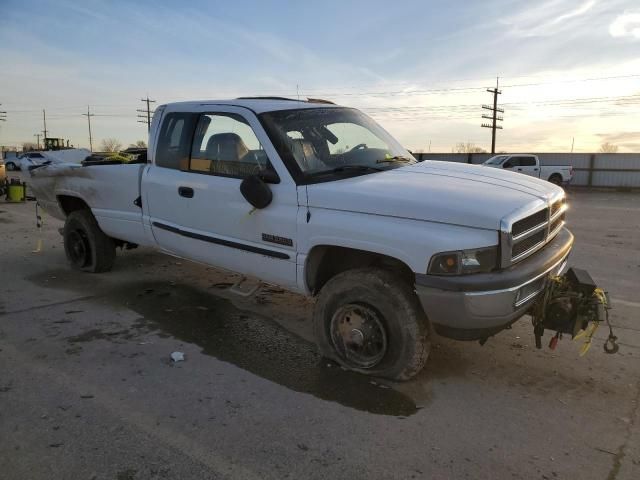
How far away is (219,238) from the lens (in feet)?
13.7

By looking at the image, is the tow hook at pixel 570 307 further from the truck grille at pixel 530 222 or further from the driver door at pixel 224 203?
the driver door at pixel 224 203

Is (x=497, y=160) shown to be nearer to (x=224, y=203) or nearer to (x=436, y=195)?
(x=224, y=203)

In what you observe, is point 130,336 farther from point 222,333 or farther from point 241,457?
point 241,457

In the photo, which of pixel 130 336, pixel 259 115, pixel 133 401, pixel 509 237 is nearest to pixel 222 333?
pixel 130 336

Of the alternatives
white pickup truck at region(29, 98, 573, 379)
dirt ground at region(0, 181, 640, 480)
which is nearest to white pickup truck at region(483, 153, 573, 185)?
dirt ground at region(0, 181, 640, 480)

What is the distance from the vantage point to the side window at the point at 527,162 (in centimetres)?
2627

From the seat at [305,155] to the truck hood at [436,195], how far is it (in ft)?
0.87

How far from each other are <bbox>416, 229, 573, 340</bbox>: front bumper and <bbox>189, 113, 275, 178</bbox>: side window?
153 centimetres

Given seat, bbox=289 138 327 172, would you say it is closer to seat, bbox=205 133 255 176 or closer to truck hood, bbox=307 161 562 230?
truck hood, bbox=307 161 562 230

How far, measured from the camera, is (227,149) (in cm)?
418

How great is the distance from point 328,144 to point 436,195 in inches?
48.2

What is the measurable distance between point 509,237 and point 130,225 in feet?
13.0

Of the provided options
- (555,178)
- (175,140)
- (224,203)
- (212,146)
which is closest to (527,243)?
(224,203)

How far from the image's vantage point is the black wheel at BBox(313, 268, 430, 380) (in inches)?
126
